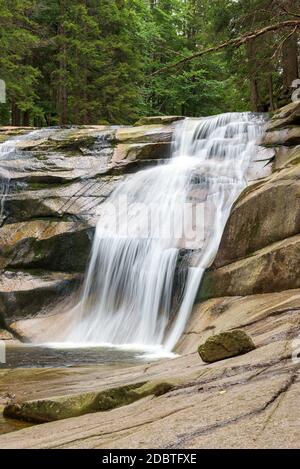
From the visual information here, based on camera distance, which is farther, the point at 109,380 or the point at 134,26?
the point at 134,26

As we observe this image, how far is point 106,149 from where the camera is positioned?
15734 mm

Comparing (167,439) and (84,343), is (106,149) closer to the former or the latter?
(84,343)

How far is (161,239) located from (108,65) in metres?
15.2

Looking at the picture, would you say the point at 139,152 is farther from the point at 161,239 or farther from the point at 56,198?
the point at 161,239

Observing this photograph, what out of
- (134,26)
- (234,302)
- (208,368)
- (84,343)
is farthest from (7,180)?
(134,26)

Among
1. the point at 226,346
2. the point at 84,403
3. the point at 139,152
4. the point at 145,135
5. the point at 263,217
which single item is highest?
the point at 145,135

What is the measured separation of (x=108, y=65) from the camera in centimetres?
2483

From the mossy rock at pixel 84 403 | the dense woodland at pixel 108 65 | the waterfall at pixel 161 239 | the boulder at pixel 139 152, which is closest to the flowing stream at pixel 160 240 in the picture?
the waterfall at pixel 161 239

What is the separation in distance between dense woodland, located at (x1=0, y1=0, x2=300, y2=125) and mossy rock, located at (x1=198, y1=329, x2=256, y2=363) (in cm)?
1372

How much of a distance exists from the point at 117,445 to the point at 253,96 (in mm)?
18680

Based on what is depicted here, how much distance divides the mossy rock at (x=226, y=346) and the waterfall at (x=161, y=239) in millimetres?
3800

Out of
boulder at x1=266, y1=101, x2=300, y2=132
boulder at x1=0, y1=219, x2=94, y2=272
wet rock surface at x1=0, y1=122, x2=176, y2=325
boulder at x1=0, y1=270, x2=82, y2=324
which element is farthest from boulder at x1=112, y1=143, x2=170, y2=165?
boulder at x1=0, y1=270, x2=82, y2=324

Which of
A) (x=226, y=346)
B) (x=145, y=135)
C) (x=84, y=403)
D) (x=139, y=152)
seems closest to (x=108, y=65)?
(x=145, y=135)

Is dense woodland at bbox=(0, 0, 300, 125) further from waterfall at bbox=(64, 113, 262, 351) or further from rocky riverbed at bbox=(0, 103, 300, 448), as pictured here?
rocky riverbed at bbox=(0, 103, 300, 448)
